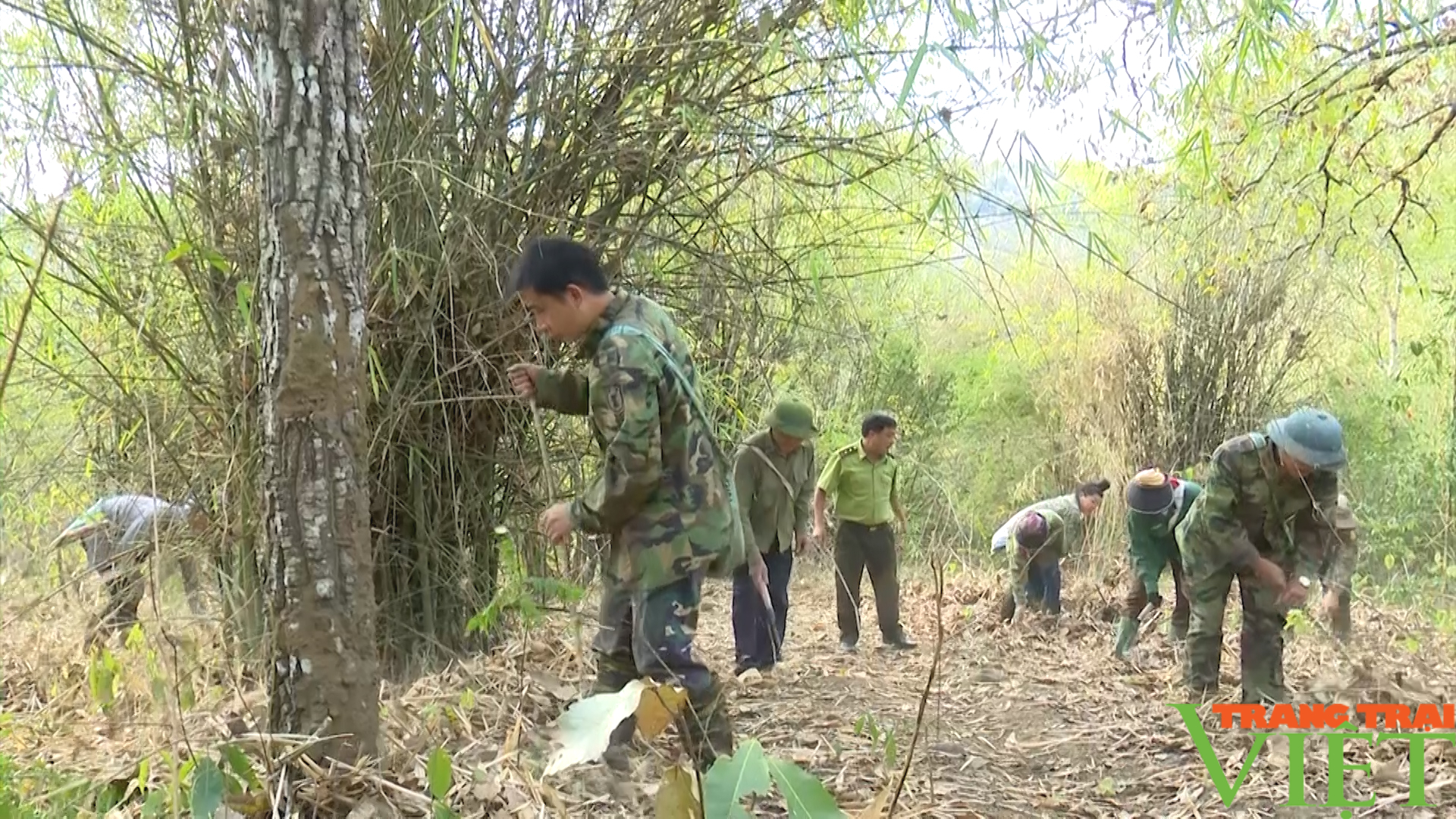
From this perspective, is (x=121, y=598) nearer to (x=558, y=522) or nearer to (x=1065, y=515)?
(x=558, y=522)

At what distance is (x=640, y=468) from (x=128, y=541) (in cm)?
205

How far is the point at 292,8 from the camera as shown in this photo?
72.4 inches

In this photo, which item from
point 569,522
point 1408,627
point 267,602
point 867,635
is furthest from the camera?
point 867,635

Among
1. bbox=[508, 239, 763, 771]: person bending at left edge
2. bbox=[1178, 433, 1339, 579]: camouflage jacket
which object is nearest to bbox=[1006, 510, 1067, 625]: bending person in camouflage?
bbox=[1178, 433, 1339, 579]: camouflage jacket

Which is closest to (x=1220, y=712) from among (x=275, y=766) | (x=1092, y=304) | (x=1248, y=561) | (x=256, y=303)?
(x=1248, y=561)

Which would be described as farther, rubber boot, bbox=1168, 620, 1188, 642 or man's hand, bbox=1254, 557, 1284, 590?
rubber boot, bbox=1168, 620, 1188, 642

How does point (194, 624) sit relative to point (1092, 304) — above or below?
below

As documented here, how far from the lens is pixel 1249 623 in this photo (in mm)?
3527

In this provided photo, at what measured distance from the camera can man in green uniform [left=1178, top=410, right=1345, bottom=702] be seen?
10.9 feet

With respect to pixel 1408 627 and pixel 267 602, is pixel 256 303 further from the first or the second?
pixel 1408 627

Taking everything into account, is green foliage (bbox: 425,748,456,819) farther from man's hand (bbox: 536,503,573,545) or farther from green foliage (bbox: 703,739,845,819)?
green foliage (bbox: 703,739,845,819)

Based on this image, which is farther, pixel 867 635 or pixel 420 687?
pixel 867 635

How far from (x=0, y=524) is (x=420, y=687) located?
1.60 metres

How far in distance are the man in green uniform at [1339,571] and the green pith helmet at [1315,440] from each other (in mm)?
439
